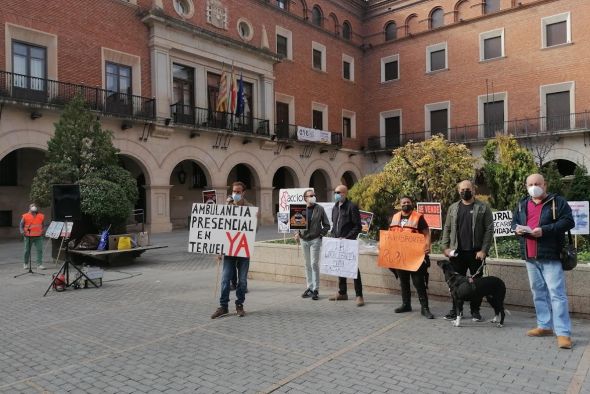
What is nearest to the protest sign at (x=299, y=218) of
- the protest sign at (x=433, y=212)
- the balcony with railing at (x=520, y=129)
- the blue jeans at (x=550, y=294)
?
the protest sign at (x=433, y=212)

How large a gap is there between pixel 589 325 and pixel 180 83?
2161 centimetres

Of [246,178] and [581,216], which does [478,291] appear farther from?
[246,178]

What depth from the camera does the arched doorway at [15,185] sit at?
20.6 meters

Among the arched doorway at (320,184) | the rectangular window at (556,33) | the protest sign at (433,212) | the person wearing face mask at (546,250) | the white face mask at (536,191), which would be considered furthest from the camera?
the arched doorway at (320,184)

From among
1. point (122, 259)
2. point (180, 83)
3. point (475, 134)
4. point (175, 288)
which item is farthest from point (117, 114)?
point (475, 134)

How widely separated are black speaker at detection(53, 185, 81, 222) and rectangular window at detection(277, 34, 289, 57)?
2192 centimetres

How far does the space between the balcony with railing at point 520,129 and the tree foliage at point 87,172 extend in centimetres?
1703

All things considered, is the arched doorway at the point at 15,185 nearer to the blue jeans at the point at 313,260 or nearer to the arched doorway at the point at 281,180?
the arched doorway at the point at 281,180

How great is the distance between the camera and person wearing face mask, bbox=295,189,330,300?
7.65 m

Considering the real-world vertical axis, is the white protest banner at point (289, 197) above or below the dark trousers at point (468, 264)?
above

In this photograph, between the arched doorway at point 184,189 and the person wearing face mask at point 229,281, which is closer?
the person wearing face mask at point 229,281

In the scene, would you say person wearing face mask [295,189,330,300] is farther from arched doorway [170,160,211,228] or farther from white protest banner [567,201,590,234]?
arched doorway [170,160,211,228]

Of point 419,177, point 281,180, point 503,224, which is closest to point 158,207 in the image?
point 281,180

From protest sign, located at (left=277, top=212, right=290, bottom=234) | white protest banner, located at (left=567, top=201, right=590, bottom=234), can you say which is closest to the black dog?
white protest banner, located at (left=567, top=201, right=590, bottom=234)
